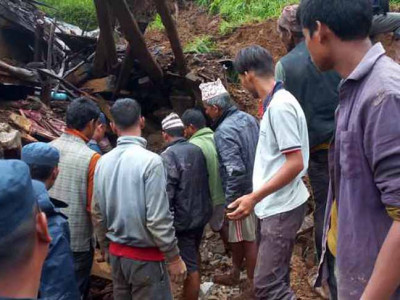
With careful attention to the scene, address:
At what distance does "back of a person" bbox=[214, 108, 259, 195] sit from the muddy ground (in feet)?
3.66

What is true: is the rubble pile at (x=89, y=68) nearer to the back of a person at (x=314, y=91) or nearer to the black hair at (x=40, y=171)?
the black hair at (x=40, y=171)

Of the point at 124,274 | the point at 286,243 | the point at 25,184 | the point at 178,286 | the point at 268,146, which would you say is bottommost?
the point at 178,286

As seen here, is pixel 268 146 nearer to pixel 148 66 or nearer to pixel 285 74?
pixel 285 74

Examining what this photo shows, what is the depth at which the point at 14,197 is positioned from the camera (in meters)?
1.41

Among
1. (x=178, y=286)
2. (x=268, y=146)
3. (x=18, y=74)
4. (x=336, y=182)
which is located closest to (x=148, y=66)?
(x=18, y=74)

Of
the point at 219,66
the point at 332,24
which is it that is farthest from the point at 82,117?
the point at 219,66

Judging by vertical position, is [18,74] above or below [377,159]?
above

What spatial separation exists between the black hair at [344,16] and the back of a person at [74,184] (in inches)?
102

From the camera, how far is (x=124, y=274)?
4.06 m

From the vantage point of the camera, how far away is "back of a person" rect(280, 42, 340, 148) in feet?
13.3

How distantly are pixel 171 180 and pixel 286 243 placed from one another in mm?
1515

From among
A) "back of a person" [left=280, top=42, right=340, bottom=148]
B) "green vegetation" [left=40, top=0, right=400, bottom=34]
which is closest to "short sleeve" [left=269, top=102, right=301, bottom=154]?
"back of a person" [left=280, top=42, right=340, bottom=148]

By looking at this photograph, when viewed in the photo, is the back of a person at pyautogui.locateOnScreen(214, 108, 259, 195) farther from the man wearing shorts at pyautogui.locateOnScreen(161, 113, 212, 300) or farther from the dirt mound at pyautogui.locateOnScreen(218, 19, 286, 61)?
the dirt mound at pyautogui.locateOnScreen(218, 19, 286, 61)

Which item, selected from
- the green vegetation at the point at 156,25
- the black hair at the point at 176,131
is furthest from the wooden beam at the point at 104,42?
the green vegetation at the point at 156,25
